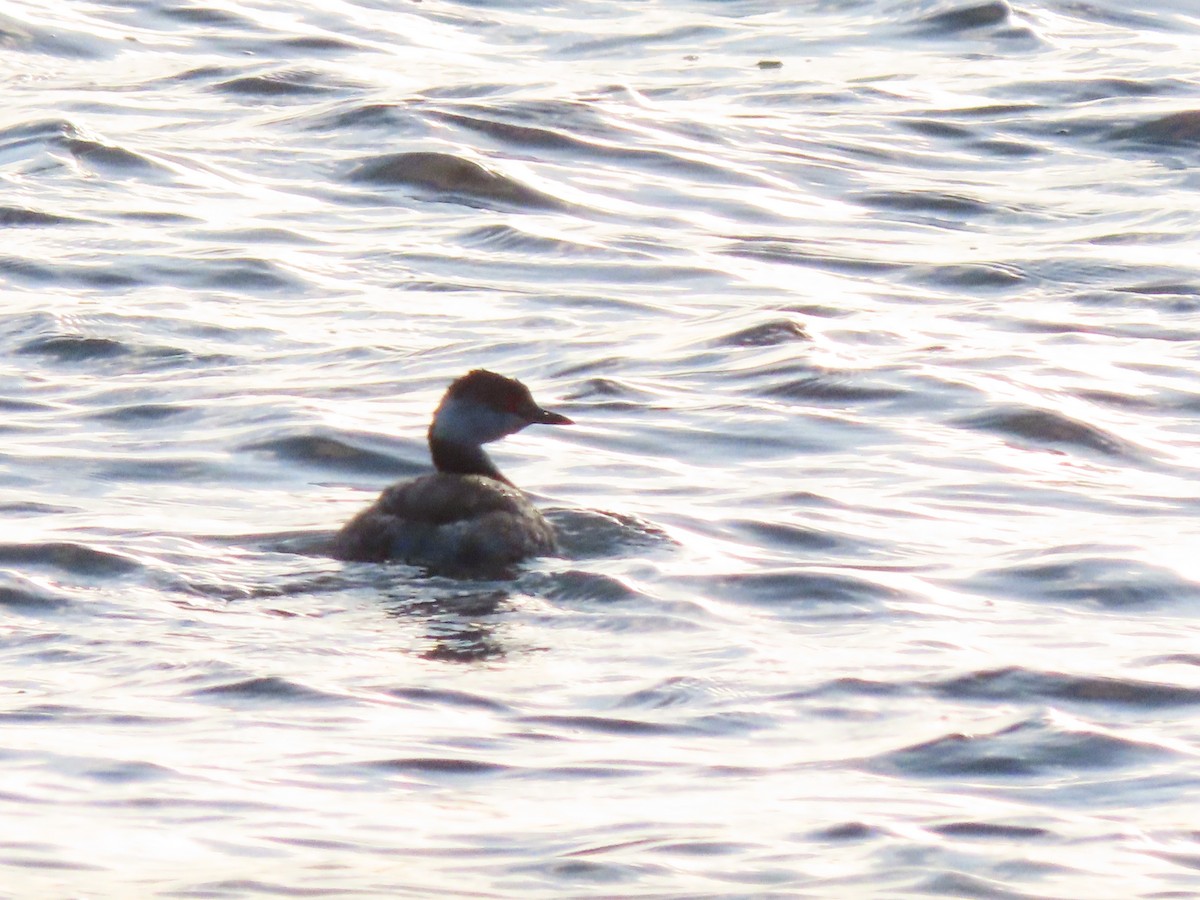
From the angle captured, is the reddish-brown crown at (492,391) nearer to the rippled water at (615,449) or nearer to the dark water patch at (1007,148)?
the rippled water at (615,449)

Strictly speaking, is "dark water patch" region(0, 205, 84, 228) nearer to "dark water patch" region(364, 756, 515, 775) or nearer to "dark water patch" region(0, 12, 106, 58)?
"dark water patch" region(0, 12, 106, 58)

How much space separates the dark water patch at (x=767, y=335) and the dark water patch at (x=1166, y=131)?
5331 millimetres

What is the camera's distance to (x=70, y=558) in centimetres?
863

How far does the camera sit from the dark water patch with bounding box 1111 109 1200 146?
1678 cm

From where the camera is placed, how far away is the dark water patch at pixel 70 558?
28.0 feet

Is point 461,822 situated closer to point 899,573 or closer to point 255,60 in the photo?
point 899,573

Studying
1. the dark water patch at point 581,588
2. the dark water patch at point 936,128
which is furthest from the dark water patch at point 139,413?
the dark water patch at point 936,128

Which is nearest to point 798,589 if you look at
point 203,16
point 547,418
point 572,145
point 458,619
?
point 458,619

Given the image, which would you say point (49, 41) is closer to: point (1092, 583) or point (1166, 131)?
point (1166, 131)

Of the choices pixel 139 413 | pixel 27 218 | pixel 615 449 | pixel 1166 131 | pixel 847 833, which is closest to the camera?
pixel 847 833

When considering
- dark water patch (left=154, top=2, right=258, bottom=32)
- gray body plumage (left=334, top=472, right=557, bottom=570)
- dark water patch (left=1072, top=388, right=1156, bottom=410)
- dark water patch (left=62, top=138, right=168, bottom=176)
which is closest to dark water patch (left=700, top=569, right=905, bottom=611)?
gray body plumage (left=334, top=472, right=557, bottom=570)

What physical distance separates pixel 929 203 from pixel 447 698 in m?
8.60

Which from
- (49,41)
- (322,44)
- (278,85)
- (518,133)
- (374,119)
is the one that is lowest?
(518,133)

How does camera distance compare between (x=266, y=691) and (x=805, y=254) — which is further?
(x=805, y=254)
